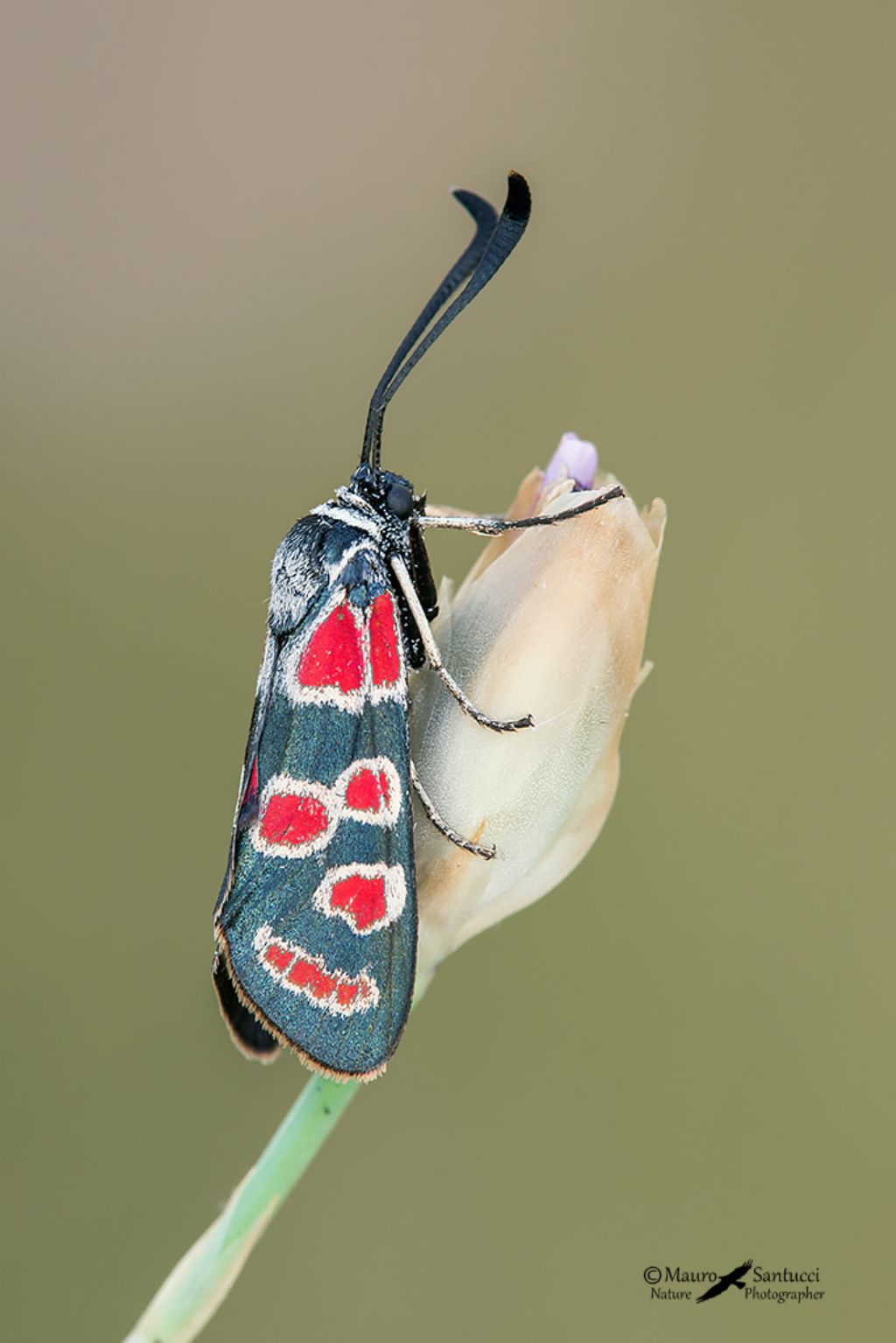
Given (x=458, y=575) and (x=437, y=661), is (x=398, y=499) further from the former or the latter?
(x=458, y=575)

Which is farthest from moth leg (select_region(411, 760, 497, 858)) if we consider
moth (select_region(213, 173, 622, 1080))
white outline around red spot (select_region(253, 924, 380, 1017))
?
white outline around red spot (select_region(253, 924, 380, 1017))

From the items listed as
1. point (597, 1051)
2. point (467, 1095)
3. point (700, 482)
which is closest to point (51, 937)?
point (467, 1095)

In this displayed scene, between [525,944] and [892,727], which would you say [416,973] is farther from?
[892,727]

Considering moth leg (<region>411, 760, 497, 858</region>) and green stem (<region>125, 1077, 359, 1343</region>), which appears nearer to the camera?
green stem (<region>125, 1077, 359, 1343</region>)

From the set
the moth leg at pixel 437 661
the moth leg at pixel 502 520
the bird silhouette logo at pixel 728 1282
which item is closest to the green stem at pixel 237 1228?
the moth leg at pixel 437 661

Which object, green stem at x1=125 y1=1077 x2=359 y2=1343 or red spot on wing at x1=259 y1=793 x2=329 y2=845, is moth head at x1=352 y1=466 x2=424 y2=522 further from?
green stem at x1=125 y1=1077 x2=359 y2=1343

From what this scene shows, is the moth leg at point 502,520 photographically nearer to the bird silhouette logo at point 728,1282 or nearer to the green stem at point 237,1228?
the green stem at point 237,1228
